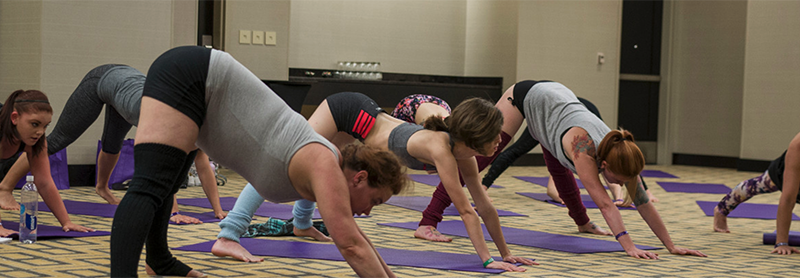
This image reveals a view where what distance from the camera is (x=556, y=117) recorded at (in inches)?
147

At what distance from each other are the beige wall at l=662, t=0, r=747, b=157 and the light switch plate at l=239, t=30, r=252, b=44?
6166 mm

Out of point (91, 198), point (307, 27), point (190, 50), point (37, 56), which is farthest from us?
point (307, 27)

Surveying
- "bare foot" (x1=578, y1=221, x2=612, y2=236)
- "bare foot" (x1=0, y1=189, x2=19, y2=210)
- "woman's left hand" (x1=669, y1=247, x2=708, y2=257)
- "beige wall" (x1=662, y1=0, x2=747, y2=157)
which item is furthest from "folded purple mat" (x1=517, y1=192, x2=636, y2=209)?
"beige wall" (x1=662, y1=0, x2=747, y2=157)

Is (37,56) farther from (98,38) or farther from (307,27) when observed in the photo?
(307,27)

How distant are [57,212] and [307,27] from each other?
5.76 m

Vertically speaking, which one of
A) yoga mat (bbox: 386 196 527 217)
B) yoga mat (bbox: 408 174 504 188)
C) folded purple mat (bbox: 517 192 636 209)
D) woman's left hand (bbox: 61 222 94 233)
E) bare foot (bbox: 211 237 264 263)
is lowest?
yoga mat (bbox: 408 174 504 188)

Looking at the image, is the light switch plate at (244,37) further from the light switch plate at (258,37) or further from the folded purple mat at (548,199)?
→ the folded purple mat at (548,199)

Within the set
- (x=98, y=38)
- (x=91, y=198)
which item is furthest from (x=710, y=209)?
(x=98, y=38)

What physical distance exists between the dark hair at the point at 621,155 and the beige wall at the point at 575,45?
641 centimetres

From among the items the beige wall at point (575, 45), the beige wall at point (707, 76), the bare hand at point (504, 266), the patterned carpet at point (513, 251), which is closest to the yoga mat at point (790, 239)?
the patterned carpet at point (513, 251)

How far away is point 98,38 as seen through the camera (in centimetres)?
621

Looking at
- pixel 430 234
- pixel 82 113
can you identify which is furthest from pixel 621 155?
pixel 82 113

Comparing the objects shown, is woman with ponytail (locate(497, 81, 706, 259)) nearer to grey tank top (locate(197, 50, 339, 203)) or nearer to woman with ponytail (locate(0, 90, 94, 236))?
grey tank top (locate(197, 50, 339, 203))

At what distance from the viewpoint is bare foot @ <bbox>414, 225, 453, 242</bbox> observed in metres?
3.86
